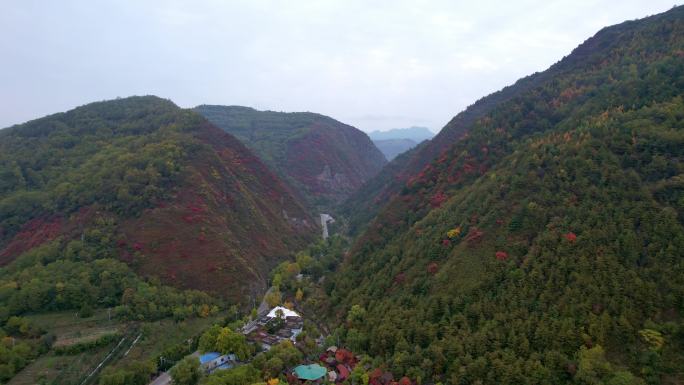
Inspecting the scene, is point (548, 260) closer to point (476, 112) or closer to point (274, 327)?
point (274, 327)

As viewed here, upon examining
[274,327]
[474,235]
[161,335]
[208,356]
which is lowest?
[274,327]

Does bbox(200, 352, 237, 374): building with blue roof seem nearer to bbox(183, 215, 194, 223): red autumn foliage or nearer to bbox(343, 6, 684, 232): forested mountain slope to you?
bbox(183, 215, 194, 223): red autumn foliage

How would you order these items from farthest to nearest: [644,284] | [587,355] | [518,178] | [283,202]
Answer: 1. [283,202]
2. [518,178]
3. [644,284]
4. [587,355]

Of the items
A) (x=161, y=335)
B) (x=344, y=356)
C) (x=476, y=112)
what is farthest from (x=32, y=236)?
(x=476, y=112)

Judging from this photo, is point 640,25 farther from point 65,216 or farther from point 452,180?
point 65,216

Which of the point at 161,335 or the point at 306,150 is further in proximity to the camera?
the point at 306,150

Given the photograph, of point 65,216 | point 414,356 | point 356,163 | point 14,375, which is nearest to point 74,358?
point 14,375
